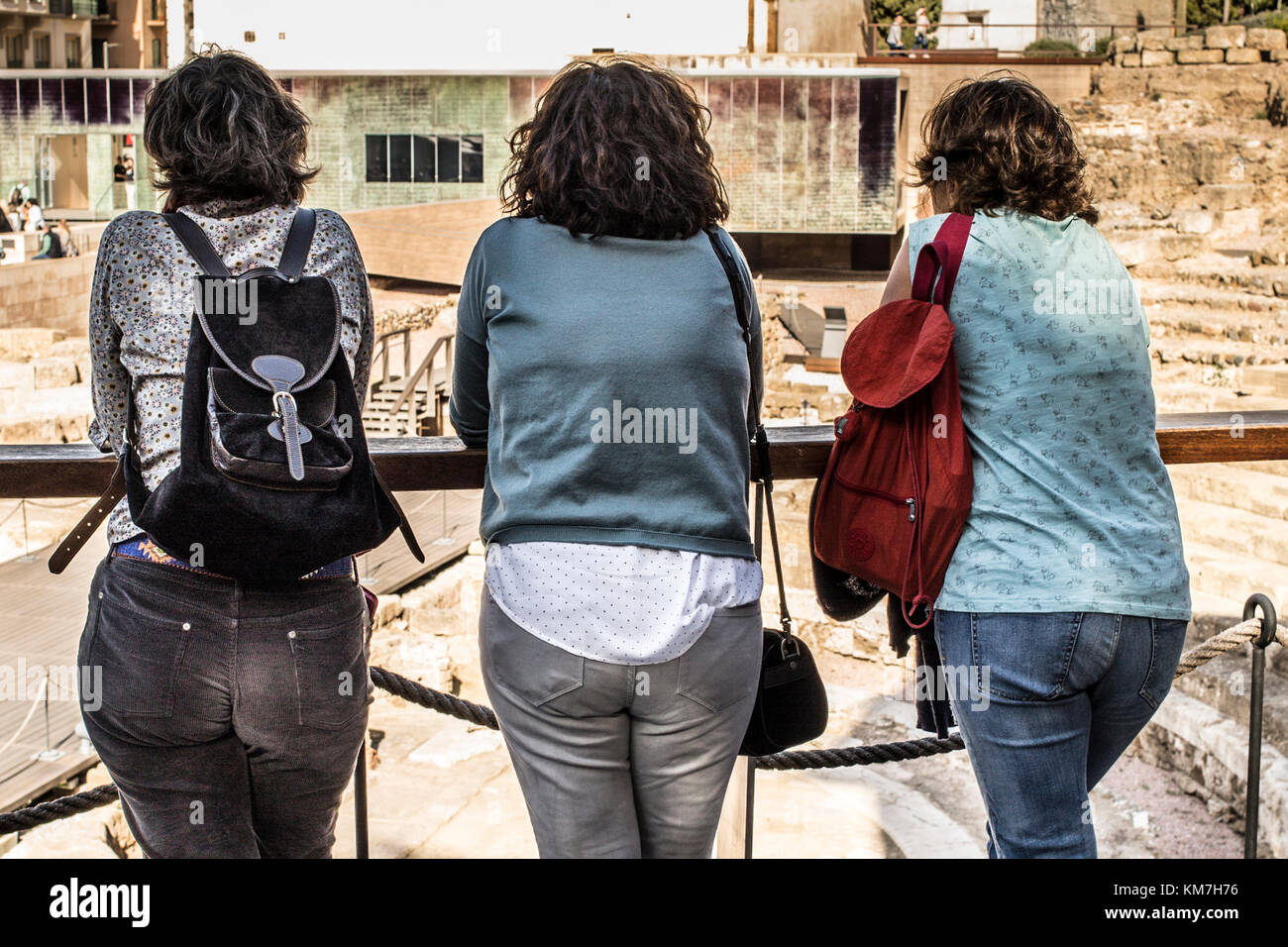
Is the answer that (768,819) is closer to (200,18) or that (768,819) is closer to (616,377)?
(616,377)

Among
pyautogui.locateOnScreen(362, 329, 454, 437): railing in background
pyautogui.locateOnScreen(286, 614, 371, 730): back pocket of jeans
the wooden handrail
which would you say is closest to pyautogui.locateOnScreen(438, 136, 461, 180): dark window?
pyautogui.locateOnScreen(362, 329, 454, 437): railing in background

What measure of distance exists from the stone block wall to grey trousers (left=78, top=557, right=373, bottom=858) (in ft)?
122

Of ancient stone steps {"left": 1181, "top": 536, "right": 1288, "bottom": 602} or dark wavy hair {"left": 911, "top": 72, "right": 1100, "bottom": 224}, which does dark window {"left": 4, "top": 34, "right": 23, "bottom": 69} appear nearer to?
ancient stone steps {"left": 1181, "top": 536, "right": 1288, "bottom": 602}

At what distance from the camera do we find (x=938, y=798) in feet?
37.4

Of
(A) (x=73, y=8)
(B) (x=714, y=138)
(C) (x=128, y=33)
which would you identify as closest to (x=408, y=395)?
(B) (x=714, y=138)

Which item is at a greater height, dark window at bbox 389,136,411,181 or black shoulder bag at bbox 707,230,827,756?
dark window at bbox 389,136,411,181

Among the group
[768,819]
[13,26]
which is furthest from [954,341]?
[13,26]

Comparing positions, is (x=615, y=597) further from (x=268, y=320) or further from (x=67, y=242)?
(x=67, y=242)

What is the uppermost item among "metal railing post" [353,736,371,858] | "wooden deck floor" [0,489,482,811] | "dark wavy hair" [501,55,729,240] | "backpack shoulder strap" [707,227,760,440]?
"dark wavy hair" [501,55,729,240]

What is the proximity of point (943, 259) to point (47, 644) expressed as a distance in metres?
14.2

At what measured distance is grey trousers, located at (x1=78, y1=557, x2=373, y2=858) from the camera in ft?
6.86

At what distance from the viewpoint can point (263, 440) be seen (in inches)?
81.2

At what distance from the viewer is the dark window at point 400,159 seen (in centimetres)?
3177

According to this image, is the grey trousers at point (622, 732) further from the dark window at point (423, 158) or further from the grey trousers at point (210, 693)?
the dark window at point (423, 158)
